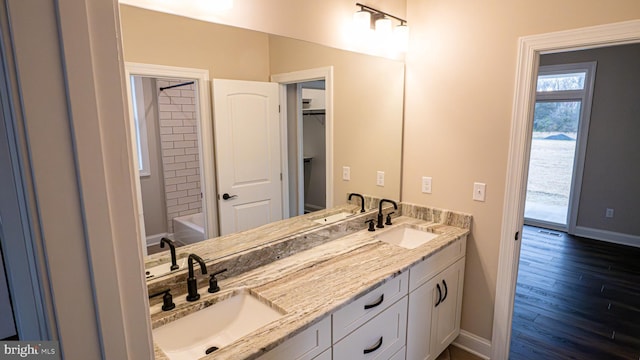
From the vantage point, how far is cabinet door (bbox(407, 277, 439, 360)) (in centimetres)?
202

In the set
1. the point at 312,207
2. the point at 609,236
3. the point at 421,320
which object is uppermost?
the point at 312,207

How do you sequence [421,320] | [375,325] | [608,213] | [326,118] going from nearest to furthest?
[375,325]
[421,320]
[326,118]
[608,213]

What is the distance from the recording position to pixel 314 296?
1528 mm

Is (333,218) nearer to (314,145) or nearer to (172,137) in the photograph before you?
(314,145)

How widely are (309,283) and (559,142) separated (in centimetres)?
536

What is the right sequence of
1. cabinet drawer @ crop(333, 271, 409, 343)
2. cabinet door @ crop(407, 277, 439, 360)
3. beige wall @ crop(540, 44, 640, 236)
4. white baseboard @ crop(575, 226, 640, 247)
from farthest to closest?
1. white baseboard @ crop(575, 226, 640, 247)
2. beige wall @ crop(540, 44, 640, 236)
3. cabinet door @ crop(407, 277, 439, 360)
4. cabinet drawer @ crop(333, 271, 409, 343)

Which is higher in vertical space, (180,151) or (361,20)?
(361,20)

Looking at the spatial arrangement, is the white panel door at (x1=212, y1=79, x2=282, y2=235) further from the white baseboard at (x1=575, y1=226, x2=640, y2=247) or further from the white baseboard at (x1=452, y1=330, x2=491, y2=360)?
the white baseboard at (x1=575, y1=226, x2=640, y2=247)

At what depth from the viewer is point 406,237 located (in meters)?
2.61

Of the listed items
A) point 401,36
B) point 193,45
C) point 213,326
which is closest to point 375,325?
point 213,326

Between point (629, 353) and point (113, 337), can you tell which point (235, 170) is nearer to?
point (113, 337)

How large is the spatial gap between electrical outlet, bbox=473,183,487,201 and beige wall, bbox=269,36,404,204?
589 millimetres

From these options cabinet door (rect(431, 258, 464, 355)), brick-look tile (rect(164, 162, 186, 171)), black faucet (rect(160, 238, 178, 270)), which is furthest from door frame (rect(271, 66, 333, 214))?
cabinet door (rect(431, 258, 464, 355))

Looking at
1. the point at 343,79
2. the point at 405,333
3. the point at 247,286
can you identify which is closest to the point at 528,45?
the point at 343,79
